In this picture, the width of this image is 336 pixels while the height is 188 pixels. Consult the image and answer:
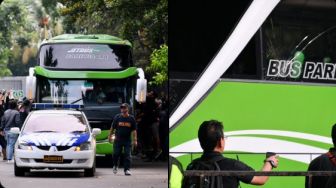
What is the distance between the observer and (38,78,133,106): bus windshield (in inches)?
935

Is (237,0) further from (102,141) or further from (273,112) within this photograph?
(102,141)

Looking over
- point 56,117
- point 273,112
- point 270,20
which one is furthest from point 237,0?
point 56,117

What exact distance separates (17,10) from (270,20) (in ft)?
160

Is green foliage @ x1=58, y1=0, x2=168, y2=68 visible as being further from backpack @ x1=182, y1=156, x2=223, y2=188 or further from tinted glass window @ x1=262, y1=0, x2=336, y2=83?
backpack @ x1=182, y1=156, x2=223, y2=188

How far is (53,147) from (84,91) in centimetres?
355

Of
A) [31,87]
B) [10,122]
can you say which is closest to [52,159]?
[31,87]

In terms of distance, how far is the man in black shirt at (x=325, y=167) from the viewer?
8758mm

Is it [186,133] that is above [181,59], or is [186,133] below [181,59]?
below

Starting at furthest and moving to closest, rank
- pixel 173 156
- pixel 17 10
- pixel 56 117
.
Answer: pixel 17 10 → pixel 56 117 → pixel 173 156

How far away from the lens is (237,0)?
1020 centimetres

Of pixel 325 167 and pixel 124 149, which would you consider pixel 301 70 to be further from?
pixel 124 149

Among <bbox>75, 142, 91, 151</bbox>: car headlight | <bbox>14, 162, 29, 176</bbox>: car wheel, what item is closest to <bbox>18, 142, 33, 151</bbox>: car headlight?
<bbox>14, 162, 29, 176</bbox>: car wheel

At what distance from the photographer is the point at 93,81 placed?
23859mm

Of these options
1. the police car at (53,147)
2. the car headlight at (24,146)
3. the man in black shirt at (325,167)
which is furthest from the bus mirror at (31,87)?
the man in black shirt at (325,167)
